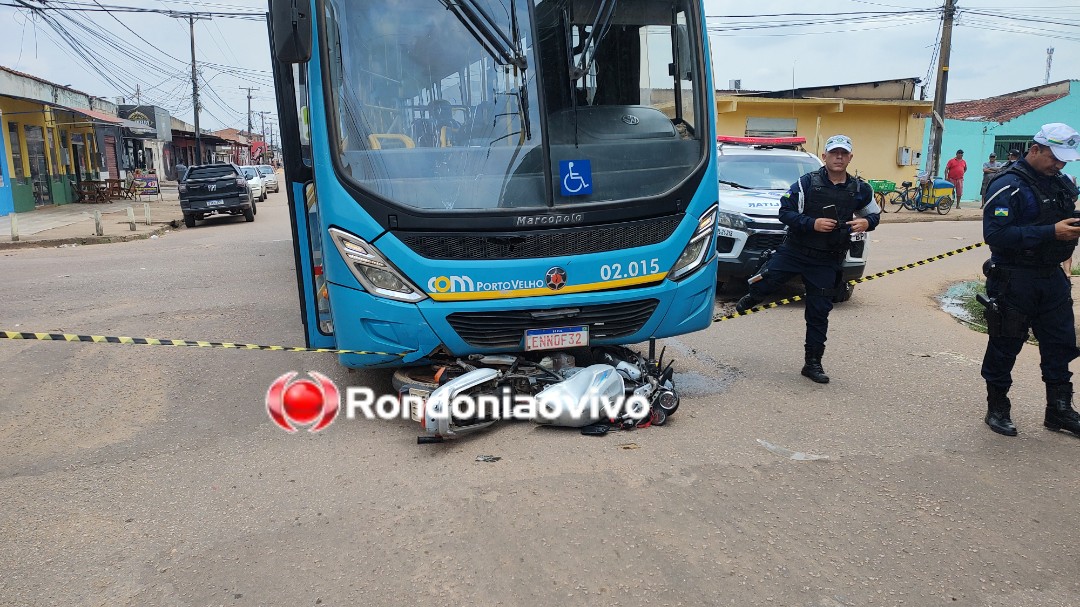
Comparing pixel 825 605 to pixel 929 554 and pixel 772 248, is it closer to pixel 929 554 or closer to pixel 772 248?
pixel 929 554

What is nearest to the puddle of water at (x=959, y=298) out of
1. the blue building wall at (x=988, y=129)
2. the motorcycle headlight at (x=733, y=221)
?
the motorcycle headlight at (x=733, y=221)

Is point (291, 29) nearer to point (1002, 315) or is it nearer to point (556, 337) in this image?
point (556, 337)

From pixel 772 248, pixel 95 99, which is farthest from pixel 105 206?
pixel 772 248

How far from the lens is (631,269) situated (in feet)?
14.8

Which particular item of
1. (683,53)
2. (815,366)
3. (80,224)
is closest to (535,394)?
(815,366)

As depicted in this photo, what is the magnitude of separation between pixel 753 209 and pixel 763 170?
5.64 feet

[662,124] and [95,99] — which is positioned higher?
[95,99]

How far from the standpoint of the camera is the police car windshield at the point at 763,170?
9453 mm

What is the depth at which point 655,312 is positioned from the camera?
15.4 feet

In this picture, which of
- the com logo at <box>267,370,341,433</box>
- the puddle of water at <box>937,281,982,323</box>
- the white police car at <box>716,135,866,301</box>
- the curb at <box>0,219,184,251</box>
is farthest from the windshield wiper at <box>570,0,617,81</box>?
the curb at <box>0,219,184,251</box>

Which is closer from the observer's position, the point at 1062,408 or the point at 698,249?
the point at 1062,408

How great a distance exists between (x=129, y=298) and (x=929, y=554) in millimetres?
8986

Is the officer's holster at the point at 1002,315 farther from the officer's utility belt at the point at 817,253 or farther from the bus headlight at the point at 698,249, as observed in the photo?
the bus headlight at the point at 698,249

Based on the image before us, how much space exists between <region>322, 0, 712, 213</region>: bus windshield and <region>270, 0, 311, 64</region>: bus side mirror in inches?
8.1
